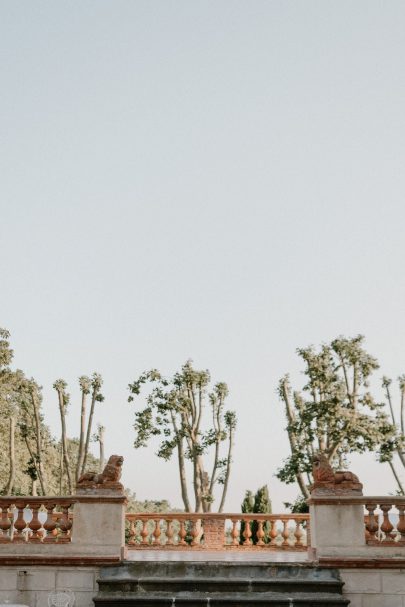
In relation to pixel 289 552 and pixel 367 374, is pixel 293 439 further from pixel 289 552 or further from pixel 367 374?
pixel 289 552

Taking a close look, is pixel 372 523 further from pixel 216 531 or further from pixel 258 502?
pixel 258 502

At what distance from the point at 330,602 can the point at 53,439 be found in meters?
38.3

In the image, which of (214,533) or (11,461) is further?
(11,461)

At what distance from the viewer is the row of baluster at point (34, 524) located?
1045 centimetres

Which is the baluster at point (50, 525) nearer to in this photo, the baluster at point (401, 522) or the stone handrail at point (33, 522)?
the stone handrail at point (33, 522)

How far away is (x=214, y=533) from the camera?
55.4 ft

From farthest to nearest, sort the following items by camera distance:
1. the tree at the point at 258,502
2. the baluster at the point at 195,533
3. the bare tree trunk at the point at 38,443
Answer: the bare tree trunk at the point at 38,443
the tree at the point at 258,502
the baluster at the point at 195,533

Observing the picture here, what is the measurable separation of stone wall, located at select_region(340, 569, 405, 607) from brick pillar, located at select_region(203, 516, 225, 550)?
6895 millimetres

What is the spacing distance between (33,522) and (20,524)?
24 centimetres

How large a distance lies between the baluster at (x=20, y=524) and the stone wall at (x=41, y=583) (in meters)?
0.40

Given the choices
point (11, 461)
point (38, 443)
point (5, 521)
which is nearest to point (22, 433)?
point (11, 461)

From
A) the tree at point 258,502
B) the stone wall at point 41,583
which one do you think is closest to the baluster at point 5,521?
the stone wall at point 41,583

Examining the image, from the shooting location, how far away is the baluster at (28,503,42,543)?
10430 mm

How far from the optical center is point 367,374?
27.0 m
